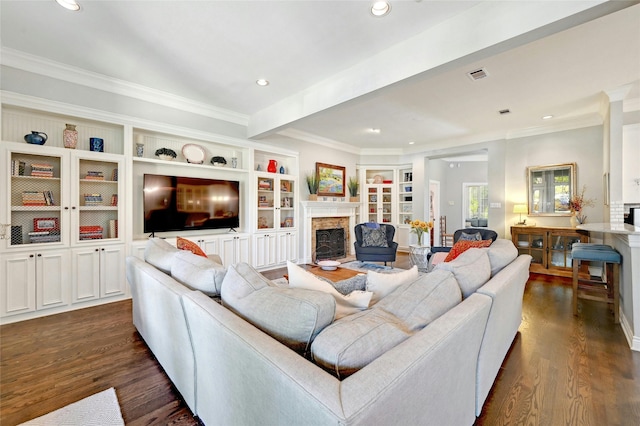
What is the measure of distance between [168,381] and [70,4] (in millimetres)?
2961

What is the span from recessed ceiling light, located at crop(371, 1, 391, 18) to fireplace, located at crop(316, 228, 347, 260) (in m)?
4.23

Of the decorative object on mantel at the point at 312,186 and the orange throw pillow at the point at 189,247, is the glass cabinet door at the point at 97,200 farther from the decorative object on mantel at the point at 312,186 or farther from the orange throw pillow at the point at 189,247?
the decorative object on mantel at the point at 312,186

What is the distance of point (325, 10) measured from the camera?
2188 mm

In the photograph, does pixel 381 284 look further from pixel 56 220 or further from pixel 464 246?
pixel 56 220

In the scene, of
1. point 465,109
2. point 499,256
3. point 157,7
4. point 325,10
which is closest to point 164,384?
point 499,256

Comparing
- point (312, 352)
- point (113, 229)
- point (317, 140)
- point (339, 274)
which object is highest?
point (317, 140)

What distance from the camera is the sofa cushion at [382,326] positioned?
2.84 ft

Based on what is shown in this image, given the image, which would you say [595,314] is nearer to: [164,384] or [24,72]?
[164,384]

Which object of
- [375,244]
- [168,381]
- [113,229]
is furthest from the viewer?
[375,244]

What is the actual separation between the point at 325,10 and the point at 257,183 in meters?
3.16

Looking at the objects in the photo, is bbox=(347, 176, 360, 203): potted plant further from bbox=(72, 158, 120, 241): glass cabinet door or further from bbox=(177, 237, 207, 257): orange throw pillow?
bbox=(72, 158, 120, 241): glass cabinet door

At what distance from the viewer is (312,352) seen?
928 mm

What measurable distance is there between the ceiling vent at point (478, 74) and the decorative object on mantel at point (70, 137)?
4617mm

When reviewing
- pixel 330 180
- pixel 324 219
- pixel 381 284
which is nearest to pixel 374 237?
pixel 324 219
